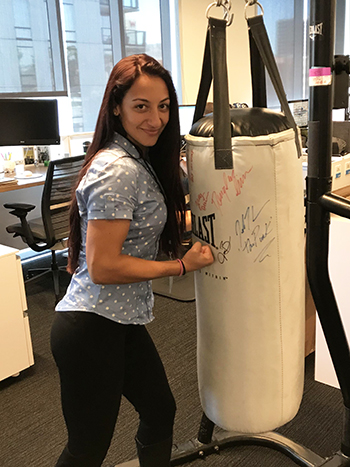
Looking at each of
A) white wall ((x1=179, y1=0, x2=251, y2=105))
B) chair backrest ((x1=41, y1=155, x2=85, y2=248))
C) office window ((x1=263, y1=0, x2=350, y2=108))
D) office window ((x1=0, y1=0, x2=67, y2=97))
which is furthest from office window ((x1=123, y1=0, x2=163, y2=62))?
chair backrest ((x1=41, y1=155, x2=85, y2=248))

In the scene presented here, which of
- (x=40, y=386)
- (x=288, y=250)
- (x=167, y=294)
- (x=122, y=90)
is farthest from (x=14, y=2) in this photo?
(x=288, y=250)

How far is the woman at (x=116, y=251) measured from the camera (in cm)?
102

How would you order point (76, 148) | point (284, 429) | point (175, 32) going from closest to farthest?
point (284, 429), point (76, 148), point (175, 32)

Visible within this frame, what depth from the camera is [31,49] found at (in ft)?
13.4

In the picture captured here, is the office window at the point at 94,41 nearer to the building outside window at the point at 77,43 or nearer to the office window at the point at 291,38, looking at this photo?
the building outside window at the point at 77,43

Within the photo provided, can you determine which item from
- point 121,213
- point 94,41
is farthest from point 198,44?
point 121,213

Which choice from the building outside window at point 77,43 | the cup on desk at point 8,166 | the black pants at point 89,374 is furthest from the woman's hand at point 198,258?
the building outside window at point 77,43

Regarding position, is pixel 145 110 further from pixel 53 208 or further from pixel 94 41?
pixel 94 41

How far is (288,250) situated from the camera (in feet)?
3.87

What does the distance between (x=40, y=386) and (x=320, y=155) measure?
1.65 m

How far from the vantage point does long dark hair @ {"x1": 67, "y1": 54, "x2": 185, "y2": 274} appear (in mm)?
1063

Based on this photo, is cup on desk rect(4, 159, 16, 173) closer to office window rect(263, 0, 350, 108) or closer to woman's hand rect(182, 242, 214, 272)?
woman's hand rect(182, 242, 214, 272)

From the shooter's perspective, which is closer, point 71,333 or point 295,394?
point 71,333

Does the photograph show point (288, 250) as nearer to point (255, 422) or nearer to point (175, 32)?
point (255, 422)
